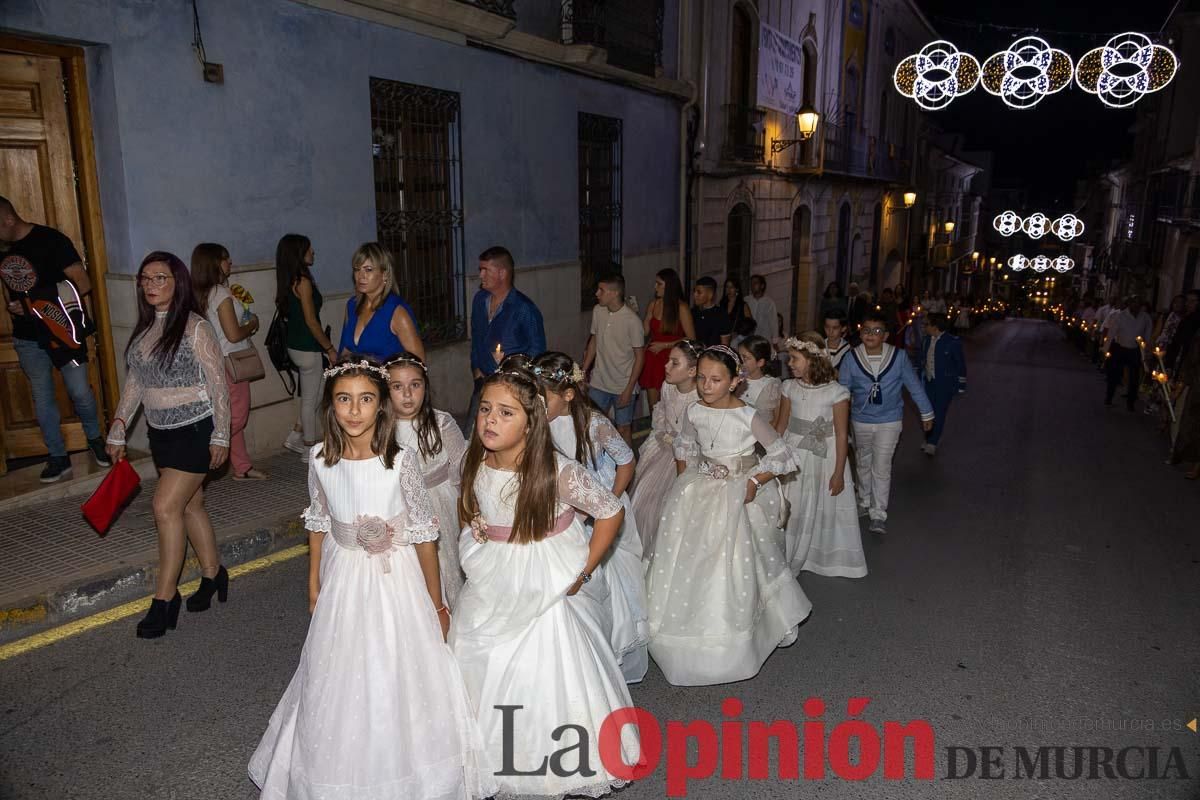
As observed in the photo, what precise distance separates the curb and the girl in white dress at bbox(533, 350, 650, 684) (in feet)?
8.83

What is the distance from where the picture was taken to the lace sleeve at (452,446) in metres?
4.76

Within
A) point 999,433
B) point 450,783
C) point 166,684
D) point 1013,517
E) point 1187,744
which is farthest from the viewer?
point 999,433

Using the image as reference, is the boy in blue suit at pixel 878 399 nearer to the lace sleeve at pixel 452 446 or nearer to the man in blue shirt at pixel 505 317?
the man in blue shirt at pixel 505 317

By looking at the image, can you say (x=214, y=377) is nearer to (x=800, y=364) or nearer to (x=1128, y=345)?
(x=800, y=364)

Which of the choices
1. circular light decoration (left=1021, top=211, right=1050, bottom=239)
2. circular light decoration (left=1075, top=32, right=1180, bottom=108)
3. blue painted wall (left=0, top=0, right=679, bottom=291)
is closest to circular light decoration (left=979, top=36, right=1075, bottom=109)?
circular light decoration (left=1075, top=32, right=1180, bottom=108)

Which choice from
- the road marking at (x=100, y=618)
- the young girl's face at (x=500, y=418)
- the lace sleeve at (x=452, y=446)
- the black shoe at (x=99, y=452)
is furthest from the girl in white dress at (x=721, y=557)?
the black shoe at (x=99, y=452)

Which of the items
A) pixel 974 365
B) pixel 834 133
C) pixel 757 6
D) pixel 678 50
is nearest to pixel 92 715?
pixel 678 50

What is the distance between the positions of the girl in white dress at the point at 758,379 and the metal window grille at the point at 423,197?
16.1ft

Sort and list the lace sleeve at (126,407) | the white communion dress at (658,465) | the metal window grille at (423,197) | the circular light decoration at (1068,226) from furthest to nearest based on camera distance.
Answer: the circular light decoration at (1068,226)
the metal window grille at (423,197)
the white communion dress at (658,465)
the lace sleeve at (126,407)

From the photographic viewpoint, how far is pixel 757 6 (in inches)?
750

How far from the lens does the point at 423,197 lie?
10055 mm

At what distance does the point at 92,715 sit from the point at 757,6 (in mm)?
18983

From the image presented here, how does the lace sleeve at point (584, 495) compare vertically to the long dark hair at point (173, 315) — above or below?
below

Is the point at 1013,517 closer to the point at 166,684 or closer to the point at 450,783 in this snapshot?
the point at 450,783
